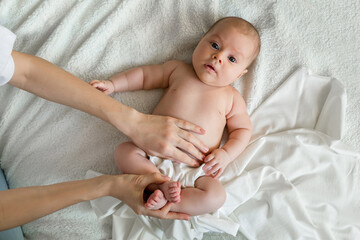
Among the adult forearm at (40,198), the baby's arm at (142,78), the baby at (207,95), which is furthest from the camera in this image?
the baby's arm at (142,78)

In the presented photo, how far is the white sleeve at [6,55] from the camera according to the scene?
101 cm

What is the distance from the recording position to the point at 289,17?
138cm

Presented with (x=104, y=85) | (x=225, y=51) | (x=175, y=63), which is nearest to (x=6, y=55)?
(x=104, y=85)

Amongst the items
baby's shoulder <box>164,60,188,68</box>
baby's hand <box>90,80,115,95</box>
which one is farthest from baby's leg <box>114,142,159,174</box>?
baby's shoulder <box>164,60,188,68</box>

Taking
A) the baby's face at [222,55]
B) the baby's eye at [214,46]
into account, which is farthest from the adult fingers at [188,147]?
the baby's eye at [214,46]

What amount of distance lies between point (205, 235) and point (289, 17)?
905 millimetres

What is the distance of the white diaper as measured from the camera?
1206 mm

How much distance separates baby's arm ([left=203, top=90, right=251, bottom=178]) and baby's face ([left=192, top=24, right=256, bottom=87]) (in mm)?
107

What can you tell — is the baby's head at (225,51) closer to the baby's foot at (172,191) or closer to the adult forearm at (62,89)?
the adult forearm at (62,89)

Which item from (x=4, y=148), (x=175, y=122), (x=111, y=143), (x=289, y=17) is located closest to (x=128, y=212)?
(x=111, y=143)

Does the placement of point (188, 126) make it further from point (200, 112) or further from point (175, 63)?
point (175, 63)

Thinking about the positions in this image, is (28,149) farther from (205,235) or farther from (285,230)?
(285,230)

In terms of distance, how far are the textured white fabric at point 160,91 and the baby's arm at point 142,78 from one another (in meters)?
0.04

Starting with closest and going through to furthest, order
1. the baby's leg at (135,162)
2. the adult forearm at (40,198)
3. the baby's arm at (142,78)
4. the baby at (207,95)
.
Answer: the adult forearm at (40,198) < the baby's leg at (135,162) < the baby at (207,95) < the baby's arm at (142,78)
